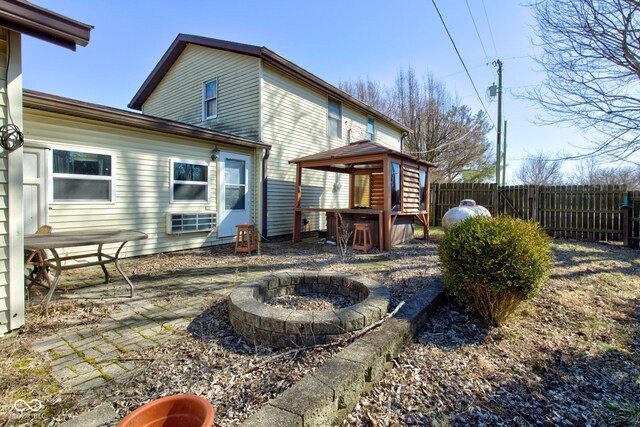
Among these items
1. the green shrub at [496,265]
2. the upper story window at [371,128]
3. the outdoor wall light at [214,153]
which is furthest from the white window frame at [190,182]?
the upper story window at [371,128]

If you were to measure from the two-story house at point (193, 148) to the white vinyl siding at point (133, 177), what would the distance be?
2 centimetres

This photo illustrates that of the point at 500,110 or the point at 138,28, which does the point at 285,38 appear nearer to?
the point at 138,28

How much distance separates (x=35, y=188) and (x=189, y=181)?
267 cm

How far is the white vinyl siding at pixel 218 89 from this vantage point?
8.66 meters

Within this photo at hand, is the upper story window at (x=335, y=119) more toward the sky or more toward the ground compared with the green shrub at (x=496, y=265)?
more toward the sky

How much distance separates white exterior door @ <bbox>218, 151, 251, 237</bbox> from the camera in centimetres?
772

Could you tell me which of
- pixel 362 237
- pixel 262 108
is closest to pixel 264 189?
pixel 262 108

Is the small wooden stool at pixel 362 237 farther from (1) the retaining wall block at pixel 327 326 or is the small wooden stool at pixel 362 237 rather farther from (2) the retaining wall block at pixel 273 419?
(2) the retaining wall block at pixel 273 419

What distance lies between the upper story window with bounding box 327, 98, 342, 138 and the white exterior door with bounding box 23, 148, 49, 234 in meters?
8.09

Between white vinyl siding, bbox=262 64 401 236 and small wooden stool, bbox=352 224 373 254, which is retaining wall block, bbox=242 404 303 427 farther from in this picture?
white vinyl siding, bbox=262 64 401 236

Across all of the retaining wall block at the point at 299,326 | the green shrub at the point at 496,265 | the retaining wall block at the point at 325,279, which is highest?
the green shrub at the point at 496,265

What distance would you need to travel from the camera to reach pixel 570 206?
9.47 meters

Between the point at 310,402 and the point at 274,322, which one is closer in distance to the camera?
the point at 310,402

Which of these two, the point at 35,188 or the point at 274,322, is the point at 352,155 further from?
the point at 35,188
